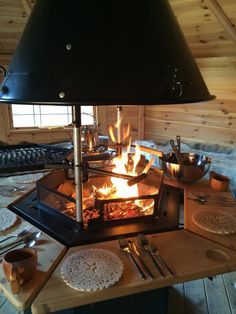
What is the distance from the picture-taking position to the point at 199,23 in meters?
3.34

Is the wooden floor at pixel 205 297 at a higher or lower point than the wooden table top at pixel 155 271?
lower

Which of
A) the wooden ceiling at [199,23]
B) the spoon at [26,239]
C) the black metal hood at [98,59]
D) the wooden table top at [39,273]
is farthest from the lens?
the wooden ceiling at [199,23]

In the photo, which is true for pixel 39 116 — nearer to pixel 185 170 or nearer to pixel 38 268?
pixel 185 170

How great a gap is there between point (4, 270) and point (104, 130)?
372 cm

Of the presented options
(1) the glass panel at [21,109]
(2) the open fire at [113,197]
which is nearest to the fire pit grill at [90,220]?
(2) the open fire at [113,197]

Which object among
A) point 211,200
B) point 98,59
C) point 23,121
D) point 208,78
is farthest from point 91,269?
point 23,121

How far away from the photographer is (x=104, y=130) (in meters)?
4.59

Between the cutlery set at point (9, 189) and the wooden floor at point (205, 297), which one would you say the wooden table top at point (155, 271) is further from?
the wooden floor at point (205, 297)

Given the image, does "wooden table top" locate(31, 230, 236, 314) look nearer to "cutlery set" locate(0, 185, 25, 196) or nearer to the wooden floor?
"cutlery set" locate(0, 185, 25, 196)

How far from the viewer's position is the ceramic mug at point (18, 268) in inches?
37.0

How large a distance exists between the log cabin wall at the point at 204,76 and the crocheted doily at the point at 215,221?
7.57 feet

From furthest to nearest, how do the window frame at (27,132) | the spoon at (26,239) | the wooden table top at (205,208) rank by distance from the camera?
the window frame at (27,132) < the wooden table top at (205,208) < the spoon at (26,239)

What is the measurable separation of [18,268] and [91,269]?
0.86ft

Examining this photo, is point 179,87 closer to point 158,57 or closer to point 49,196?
point 158,57
